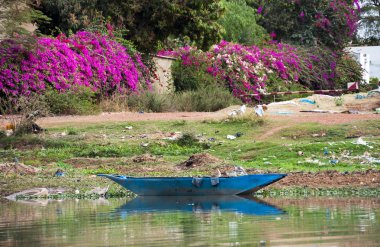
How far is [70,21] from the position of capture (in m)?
38.6

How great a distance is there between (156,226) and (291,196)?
499cm

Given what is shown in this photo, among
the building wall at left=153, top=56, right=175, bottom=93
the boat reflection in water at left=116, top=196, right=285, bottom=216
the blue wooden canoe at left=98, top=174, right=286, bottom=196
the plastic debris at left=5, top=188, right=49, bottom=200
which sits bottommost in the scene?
the plastic debris at left=5, top=188, right=49, bottom=200

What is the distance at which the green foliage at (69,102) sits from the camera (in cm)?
3234

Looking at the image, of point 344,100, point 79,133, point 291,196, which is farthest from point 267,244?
point 344,100

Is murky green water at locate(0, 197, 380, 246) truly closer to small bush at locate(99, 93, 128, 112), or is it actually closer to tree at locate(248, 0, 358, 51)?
small bush at locate(99, 93, 128, 112)

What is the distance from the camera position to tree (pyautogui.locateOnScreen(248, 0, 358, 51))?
174 ft

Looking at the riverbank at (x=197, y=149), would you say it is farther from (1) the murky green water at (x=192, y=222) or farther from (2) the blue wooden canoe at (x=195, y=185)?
(1) the murky green water at (x=192, y=222)

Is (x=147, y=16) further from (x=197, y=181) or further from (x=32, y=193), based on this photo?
(x=197, y=181)

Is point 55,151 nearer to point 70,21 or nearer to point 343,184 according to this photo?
point 343,184

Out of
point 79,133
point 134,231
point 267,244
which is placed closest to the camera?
point 267,244

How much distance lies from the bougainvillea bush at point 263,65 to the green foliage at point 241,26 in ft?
4.94

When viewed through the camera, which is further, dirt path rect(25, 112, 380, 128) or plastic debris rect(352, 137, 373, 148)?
dirt path rect(25, 112, 380, 128)

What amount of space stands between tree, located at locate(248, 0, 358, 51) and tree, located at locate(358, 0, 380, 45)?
835 inches

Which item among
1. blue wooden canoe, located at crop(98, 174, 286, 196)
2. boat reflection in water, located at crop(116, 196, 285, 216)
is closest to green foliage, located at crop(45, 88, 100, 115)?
boat reflection in water, located at crop(116, 196, 285, 216)
